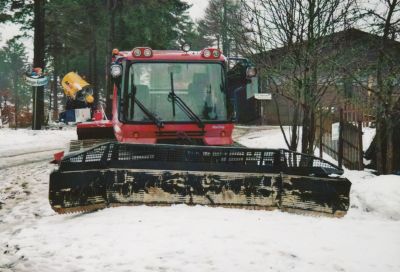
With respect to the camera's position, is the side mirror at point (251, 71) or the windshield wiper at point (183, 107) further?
the side mirror at point (251, 71)

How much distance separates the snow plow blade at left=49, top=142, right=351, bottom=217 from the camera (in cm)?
568

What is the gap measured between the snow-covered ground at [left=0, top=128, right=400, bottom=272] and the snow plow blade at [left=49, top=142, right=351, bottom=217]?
0.17m

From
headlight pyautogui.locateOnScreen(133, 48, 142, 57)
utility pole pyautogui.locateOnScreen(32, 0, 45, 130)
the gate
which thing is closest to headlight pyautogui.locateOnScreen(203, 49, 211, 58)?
headlight pyautogui.locateOnScreen(133, 48, 142, 57)

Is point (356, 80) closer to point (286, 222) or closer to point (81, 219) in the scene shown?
point (286, 222)

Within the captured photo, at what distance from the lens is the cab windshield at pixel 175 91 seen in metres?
6.97

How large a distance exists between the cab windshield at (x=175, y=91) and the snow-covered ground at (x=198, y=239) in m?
1.82

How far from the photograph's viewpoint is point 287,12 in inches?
313

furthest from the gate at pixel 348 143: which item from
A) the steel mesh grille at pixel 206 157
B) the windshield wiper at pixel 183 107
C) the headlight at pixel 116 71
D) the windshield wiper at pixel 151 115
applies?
the headlight at pixel 116 71

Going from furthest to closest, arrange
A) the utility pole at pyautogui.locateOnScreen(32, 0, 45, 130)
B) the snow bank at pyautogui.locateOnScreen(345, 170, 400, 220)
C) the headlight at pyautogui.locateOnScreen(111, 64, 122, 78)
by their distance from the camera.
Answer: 1. the utility pole at pyautogui.locateOnScreen(32, 0, 45, 130)
2. the headlight at pyautogui.locateOnScreen(111, 64, 122, 78)
3. the snow bank at pyautogui.locateOnScreen(345, 170, 400, 220)

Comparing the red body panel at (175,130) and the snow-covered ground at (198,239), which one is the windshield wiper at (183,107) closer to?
the red body panel at (175,130)

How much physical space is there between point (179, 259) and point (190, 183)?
176cm

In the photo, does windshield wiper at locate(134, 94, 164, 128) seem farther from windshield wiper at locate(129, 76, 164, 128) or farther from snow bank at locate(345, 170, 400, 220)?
snow bank at locate(345, 170, 400, 220)

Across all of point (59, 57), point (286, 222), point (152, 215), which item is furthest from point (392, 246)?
point (59, 57)

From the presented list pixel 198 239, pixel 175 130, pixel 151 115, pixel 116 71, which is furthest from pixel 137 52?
pixel 198 239
